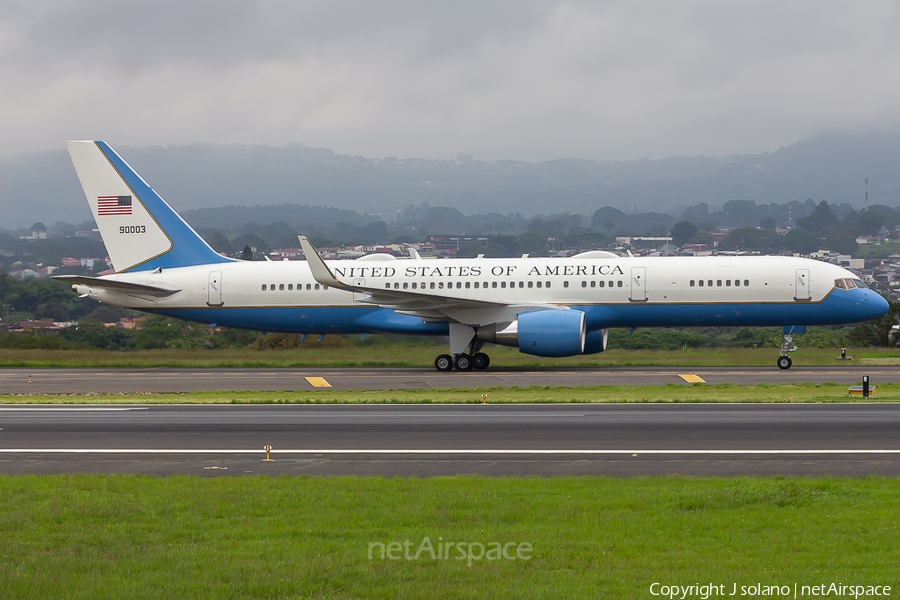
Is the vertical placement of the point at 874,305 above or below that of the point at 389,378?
above

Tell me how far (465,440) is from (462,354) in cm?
1734

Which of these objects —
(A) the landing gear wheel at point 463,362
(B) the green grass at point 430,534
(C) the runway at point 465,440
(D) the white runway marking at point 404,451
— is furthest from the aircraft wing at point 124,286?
(B) the green grass at point 430,534

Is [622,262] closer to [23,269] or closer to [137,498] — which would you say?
[137,498]

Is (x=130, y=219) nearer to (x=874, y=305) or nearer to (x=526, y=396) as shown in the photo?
(x=526, y=396)

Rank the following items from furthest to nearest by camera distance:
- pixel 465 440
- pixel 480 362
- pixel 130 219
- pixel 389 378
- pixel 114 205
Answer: pixel 114 205 → pixel 130 219 → pixel 480 362 → pixel 389 378 → pixel 465 440

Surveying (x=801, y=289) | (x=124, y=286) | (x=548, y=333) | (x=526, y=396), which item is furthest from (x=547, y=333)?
(x=124, y=286)

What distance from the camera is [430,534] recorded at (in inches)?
366

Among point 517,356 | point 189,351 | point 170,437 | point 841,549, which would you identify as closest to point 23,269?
point 189,351

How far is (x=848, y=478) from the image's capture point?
12180mm

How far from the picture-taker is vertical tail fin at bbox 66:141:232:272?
37.6 m

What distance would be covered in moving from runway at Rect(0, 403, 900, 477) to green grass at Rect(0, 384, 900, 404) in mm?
1403

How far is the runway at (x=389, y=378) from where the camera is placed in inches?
1110

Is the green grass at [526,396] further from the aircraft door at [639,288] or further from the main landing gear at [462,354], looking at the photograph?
the main landing gear at [462,354]

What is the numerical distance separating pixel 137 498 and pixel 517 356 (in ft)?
98.2
